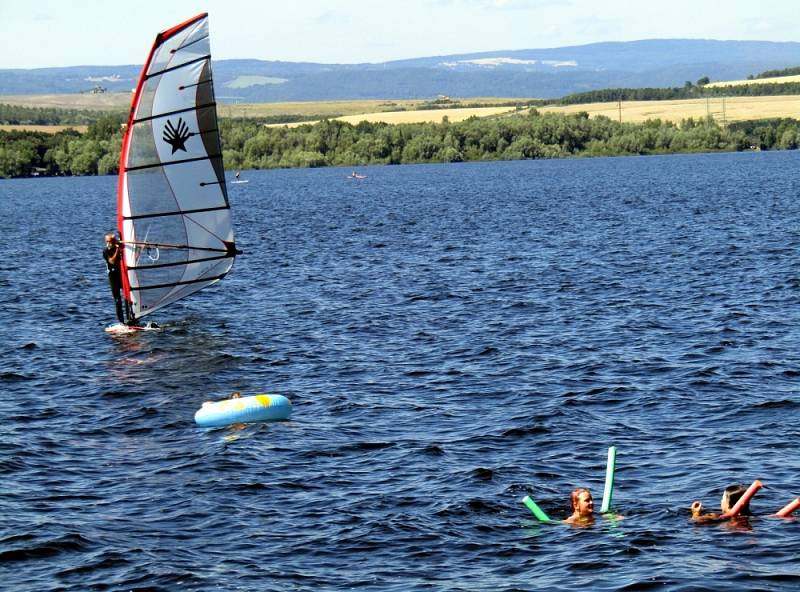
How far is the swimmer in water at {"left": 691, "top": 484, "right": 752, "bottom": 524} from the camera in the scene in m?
18.7

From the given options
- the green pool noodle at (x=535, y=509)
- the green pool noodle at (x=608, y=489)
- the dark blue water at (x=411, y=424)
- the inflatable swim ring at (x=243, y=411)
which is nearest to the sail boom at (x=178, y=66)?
the dark blue water at (x=411, y=424)

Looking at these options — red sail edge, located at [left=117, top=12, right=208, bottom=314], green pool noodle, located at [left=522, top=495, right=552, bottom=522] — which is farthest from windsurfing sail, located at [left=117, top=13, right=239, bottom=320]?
green pool noodle, located at [left=522, top=495, right=552, bottom=522]

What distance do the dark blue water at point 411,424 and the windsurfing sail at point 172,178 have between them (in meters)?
1.89

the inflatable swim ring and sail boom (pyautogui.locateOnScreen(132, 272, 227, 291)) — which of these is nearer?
the inflatable swim ring

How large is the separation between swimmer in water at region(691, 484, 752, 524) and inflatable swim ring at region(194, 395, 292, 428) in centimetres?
947

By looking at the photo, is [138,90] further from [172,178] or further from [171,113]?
[172,178]

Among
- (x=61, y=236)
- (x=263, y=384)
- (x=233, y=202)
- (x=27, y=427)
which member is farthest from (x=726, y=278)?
(x=233, y=202)

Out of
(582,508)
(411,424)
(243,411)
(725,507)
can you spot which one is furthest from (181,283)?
(725,507)

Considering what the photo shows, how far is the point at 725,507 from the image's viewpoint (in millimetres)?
18766

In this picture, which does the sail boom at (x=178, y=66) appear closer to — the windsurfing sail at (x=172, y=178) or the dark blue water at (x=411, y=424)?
the windsurfing sail at (x=172, y=178)

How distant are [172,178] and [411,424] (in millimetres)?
14221

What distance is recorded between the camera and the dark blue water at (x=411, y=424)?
1781cm

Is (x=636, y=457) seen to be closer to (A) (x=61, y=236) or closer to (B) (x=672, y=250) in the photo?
(B) (x=672, y=250)

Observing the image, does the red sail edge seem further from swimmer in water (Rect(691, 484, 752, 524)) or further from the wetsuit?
swimmer in water (Rect(691, 484, 752, 524))
